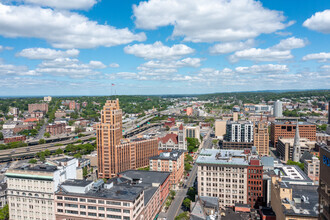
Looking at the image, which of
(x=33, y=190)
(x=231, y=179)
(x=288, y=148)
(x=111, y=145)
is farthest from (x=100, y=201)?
(x=288, y=148)

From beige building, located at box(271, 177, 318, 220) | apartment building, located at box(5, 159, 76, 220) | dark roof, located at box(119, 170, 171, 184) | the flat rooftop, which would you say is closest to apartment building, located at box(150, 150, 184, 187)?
dark roof, located at box(119, 170, 171, 184)

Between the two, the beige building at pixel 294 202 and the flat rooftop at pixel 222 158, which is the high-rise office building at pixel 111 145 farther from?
the beige building at pixel 294 202

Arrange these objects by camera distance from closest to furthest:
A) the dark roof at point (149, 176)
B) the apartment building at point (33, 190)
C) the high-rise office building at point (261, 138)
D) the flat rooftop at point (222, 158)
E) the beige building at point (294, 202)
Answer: the beige building at point (294, 202)
the apartment building at point (33, 190)
the flat rooftop at point (222, 158)
the dark roof at point (149, 176)
the high-rise office building at point (261, 138)

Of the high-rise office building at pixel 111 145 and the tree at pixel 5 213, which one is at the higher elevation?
the high-rise office building at pixel 111 145

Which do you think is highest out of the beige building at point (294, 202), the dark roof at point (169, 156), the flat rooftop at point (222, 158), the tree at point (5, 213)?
the flat rooftop at point (222, 158)

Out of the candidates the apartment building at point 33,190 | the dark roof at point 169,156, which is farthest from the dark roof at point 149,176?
the apartment building at point 33,190

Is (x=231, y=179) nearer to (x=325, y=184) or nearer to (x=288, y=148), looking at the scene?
(x=325, y=184)

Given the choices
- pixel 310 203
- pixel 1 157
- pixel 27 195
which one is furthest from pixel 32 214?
pixel 1 157

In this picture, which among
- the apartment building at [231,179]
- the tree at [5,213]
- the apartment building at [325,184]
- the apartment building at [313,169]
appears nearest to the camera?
the apartment building at [325,184]
